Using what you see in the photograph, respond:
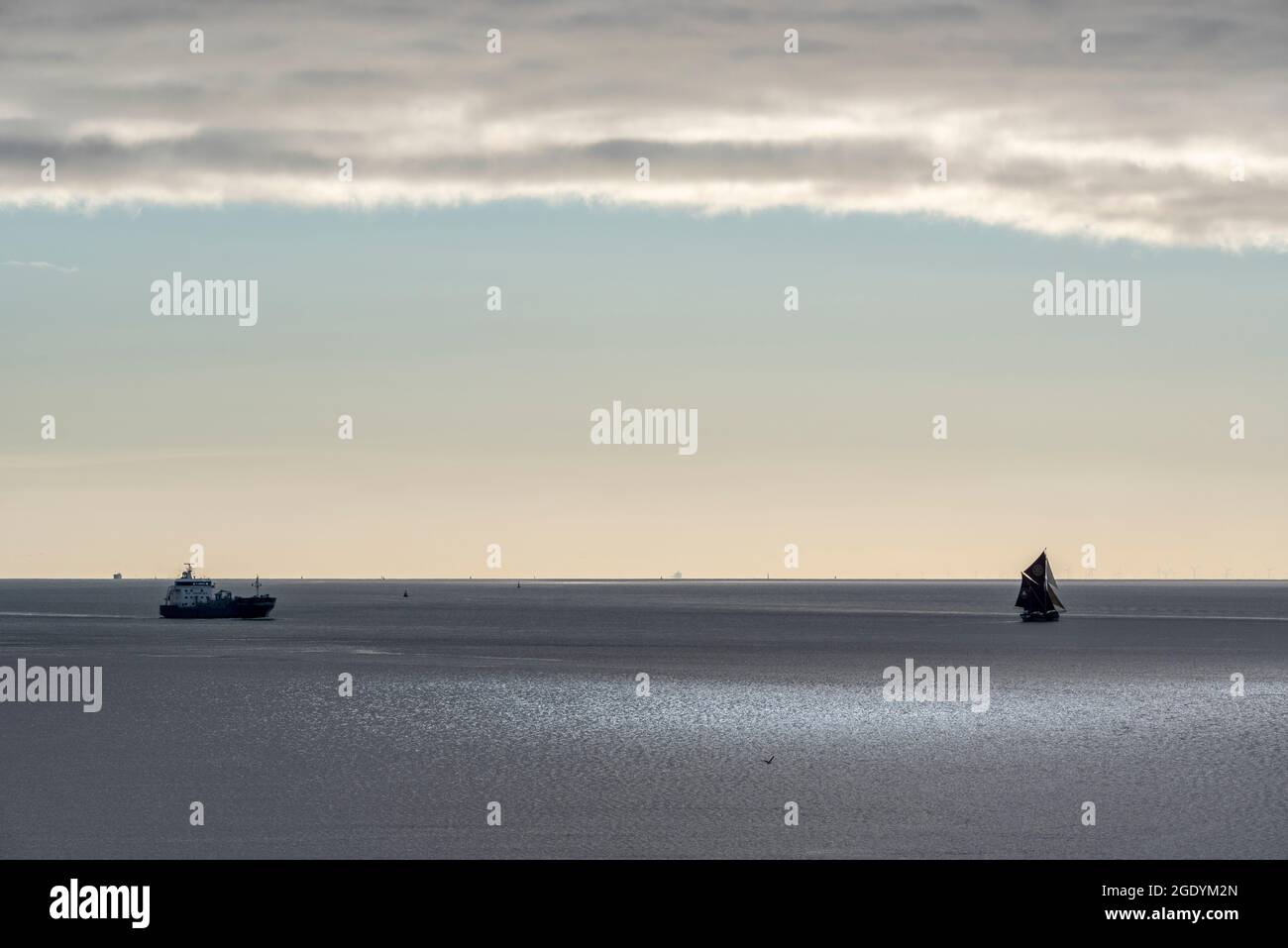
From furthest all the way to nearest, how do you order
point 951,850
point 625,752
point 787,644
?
1. point 787,644
2. point 625,752
3. point 951,850

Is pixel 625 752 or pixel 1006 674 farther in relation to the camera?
pixel 1006 674

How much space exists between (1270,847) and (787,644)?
138 m

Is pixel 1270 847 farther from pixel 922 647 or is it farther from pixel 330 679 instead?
pixel 922 647

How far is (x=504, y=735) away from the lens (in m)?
78.9
